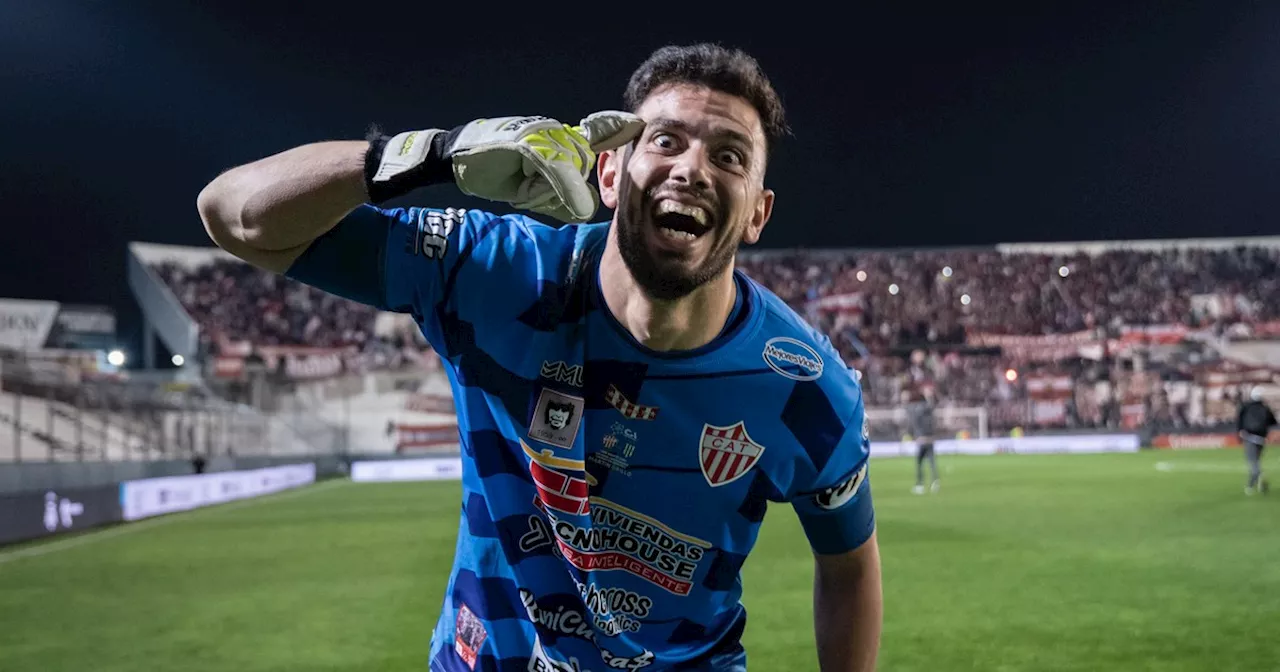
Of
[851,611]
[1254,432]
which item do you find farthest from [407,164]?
[1254,432]

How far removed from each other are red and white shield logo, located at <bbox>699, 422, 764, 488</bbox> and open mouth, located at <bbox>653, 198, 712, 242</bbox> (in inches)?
22.0

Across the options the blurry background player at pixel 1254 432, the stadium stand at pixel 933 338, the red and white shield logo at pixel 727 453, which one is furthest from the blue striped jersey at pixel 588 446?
the stadium stand at pixel 933 338

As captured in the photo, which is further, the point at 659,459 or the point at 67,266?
the point at 67,266

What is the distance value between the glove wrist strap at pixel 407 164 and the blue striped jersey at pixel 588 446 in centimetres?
40

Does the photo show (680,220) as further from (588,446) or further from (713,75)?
(588,446)

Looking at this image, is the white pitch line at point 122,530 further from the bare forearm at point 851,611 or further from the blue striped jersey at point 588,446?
the bare forearm at point 851,611

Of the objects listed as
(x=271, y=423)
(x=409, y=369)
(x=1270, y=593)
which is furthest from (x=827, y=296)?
(x=1270, y=593)

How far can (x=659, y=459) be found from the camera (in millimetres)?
2660

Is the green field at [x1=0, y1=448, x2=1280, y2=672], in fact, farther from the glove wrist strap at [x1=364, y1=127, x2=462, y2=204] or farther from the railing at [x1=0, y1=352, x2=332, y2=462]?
the glove wrist strap at [x1=364, y1=127, x2=462, y2=204]

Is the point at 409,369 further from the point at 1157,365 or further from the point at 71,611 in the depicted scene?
the point at 1157,365

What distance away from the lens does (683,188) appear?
2.46 meters

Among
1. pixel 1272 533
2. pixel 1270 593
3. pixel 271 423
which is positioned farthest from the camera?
pixel 271 423

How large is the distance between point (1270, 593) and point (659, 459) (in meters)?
7.51

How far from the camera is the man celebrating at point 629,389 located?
8.26ft
